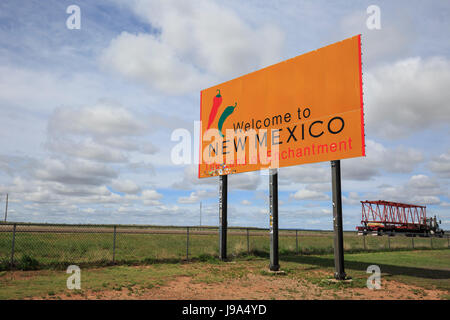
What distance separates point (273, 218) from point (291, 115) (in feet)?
14.2

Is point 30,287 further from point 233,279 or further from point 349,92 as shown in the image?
point 349,92

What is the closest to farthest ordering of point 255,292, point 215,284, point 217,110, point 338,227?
point 255,292 < point 215,284 < point 338,227 < point 217,110

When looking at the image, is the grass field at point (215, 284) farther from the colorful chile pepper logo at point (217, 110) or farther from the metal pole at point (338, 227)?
the colorful chile pepper logo at point (217, 110)

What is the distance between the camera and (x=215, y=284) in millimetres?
11133

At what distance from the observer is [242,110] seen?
16.9 metres

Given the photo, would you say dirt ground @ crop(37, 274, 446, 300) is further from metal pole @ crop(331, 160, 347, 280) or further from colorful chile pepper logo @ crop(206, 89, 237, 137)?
colorful chile pepper logo @ crop(206, 89, 237, 137)

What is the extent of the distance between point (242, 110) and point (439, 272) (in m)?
11.3

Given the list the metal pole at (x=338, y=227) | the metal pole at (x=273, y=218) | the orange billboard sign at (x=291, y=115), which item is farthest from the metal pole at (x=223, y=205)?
the metal pole at (x=338, y=227)

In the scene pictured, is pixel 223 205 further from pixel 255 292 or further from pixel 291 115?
pixel 255 292

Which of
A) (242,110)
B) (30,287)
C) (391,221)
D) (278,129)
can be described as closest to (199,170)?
(242,110)

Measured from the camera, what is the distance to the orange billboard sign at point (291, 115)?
12.3 meters

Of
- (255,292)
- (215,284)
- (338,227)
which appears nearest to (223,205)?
(215,284)

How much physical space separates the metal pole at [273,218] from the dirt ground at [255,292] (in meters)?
2.11

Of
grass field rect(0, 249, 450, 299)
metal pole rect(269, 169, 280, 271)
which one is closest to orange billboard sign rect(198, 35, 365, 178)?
metal pole rect(269, 169, 280, 271)
